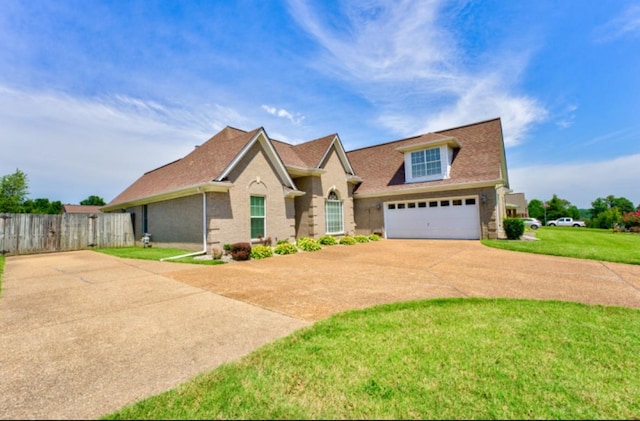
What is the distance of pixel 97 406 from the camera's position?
95.0 inches

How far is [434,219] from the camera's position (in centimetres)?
1758

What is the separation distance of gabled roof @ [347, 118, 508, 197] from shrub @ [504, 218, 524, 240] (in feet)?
7.53

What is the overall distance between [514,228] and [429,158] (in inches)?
254

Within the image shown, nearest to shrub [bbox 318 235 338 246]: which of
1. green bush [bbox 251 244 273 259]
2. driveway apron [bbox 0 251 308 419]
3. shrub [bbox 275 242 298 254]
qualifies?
shrub [bbox 275 242 298 254]

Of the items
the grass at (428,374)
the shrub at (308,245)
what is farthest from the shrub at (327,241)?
the grass at (428,374)

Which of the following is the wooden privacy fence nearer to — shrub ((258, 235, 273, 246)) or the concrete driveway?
the concrete driveway

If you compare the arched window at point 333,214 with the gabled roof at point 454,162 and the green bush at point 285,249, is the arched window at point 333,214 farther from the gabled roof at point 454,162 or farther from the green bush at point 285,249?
the green bush at point 285,249

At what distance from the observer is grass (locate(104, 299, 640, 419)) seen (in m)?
2.32

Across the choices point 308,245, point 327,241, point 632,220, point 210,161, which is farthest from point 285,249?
point 632,220

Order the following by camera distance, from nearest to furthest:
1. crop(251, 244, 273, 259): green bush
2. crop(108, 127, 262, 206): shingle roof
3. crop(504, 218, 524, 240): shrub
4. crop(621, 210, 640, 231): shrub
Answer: crop(251, 244, 273, 259): green bush → crop(108, 127, 262, 206): shingle roof → crop(504, 218, 524, 240): shrub → crop(621, 210, 640, 231): shrub

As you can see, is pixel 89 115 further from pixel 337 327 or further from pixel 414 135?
pixel 414 135

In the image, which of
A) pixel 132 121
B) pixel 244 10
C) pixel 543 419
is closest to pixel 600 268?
pixel 543 419

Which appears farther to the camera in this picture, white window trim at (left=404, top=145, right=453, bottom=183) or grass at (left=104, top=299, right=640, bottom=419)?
white window trim at (left=404, top=145, right=453, bottom=183)

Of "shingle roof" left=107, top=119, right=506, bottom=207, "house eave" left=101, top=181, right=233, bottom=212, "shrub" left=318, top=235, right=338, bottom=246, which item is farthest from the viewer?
"shrub" left=318, top=235, right=338, bottom=246
